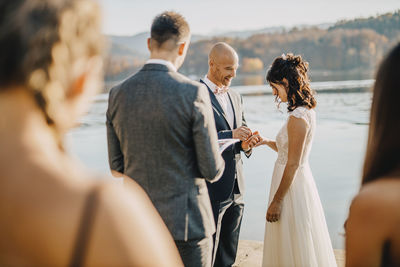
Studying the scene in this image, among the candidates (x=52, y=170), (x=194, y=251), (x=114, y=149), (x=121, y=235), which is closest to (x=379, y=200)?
(x=121, y=235)

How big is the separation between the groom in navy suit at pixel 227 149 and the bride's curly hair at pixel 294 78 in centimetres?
58

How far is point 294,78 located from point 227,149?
928 millimetres

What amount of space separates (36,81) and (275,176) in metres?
2.80

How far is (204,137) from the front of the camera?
217cm

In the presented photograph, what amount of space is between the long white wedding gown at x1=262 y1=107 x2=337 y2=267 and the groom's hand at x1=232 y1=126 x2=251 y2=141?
1.06 feet

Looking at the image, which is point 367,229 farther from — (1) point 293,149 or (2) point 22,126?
(1) point 293,149

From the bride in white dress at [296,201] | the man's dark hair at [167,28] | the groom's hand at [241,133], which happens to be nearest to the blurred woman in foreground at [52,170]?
the man's dark hair at [167,28]

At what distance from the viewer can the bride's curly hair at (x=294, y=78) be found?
3.08m

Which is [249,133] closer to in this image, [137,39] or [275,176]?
[275,176]

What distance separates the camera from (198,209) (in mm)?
2305

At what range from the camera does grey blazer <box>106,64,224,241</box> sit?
214 centimetres

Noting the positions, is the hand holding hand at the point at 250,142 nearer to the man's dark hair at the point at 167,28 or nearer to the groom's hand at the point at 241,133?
the groom's hand at the point at 241,133

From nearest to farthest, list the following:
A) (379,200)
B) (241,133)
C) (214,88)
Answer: (379,200) → (241,133) → (214,88)

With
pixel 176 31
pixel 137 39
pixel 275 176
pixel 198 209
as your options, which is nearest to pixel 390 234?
pixel 198 209
